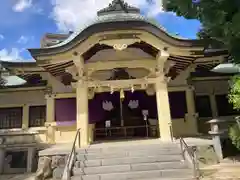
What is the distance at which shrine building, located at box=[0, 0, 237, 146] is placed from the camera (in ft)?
32.3

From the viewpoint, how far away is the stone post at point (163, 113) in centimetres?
995

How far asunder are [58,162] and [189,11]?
6058mm

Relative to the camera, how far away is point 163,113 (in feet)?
33.2

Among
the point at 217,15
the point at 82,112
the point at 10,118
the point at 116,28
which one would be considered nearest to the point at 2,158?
the point at 82,112

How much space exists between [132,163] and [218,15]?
4874 mm

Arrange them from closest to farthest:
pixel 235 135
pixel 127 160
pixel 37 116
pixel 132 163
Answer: pixel 132 163 → pixel 127 160 → pixel 235 135 → pixel 37 116

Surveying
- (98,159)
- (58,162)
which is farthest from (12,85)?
(98,159)

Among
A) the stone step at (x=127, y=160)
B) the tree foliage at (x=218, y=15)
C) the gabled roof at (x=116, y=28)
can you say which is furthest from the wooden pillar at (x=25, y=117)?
the tree foliage at (x=218, y=15)

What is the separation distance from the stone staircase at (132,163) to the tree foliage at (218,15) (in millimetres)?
3602

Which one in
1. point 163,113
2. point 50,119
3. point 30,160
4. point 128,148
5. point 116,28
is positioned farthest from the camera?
point 50,119

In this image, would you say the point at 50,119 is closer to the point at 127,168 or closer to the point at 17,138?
the point at 17,138

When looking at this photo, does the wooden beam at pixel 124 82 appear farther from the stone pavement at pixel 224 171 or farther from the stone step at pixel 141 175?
the stone step at pixel 141 175

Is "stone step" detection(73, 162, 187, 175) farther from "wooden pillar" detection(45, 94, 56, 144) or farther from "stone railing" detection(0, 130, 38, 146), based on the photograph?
"wooden pillar" detection(45, 94, 56, 144)

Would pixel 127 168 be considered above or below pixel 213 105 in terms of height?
below
